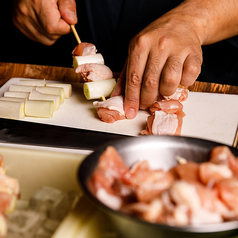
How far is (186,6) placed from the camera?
207 cm

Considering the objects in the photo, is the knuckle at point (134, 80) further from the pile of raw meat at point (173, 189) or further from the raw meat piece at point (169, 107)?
the pile of raw meat at point (173, 189)

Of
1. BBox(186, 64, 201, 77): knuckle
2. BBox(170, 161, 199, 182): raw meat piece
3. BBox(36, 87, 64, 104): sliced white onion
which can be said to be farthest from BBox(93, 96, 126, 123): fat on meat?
BBox(170, 161, 199, 182): raw meat piece

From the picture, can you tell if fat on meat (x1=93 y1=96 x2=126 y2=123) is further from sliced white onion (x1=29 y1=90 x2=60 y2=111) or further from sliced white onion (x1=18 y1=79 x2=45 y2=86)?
sliced white onion (x1=18 y1=79 x2=45 y2=86)

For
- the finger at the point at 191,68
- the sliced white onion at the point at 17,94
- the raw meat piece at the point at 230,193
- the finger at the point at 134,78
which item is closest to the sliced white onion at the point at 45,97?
the sliced white onion at the point at 17,94

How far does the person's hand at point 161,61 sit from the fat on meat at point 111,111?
48 mm

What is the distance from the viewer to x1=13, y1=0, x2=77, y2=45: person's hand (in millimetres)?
2244

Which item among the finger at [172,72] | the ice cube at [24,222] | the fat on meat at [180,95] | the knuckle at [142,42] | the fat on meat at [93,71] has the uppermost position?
the knuckle at [142,42]

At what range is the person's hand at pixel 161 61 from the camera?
1.80 meters

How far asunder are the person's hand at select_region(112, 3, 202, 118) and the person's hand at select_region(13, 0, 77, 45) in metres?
0.61

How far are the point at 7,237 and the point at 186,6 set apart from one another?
1712mm

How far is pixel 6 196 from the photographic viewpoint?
95cm

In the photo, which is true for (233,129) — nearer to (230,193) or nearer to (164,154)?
(164,154)

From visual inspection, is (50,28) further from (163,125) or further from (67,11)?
(163,125)

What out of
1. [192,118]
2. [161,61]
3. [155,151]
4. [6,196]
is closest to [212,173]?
[155,151]
